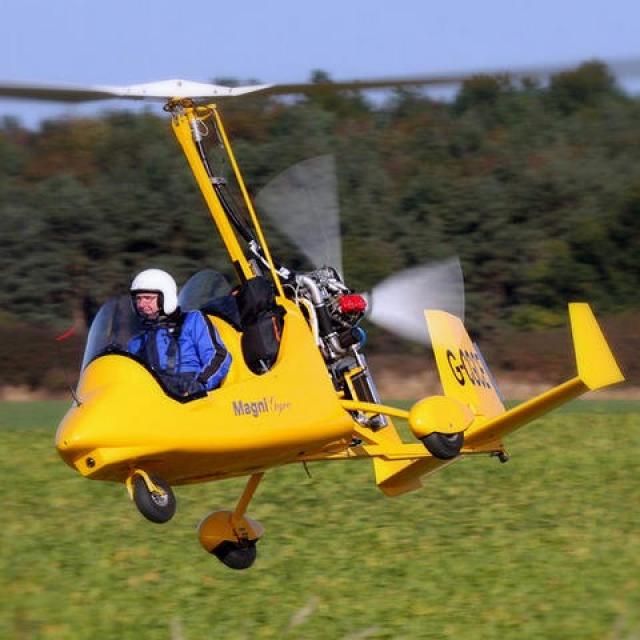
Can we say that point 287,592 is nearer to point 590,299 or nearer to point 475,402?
point 475,402

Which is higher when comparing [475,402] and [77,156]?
[77,156]

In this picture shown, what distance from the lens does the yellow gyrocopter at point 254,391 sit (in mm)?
8742

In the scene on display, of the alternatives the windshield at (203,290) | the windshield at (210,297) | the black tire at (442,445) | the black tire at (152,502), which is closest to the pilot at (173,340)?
the windshield at (210,297)

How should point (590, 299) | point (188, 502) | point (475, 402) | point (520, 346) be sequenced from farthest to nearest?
point (590, 299), point (520, 346), point (188, 502), point (475, 402)

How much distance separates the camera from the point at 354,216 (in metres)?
30.9

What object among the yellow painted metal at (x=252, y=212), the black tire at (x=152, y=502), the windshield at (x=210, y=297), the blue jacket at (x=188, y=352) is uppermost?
the yellow painted metal at (x=252, y=212)

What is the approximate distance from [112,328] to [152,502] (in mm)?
1092

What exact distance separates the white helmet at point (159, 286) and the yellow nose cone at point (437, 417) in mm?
1681

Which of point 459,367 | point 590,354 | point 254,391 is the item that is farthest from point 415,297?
point 254,391

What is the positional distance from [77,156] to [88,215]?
417 centimetres

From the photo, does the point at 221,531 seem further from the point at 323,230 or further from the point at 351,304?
the point at 323,230

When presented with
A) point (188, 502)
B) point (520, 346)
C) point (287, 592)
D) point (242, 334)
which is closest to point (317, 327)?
point (242, 334)

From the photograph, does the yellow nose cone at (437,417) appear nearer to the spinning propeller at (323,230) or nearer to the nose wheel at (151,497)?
the spinning propeller at (323,230)

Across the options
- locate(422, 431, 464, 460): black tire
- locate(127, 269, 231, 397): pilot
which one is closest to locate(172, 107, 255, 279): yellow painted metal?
locate(127, 269, 231, 397): pilot
